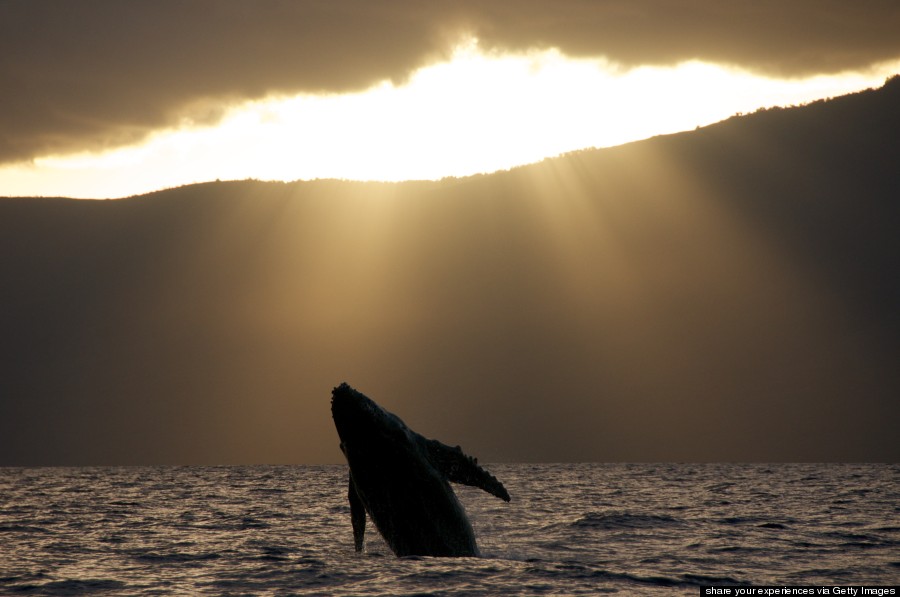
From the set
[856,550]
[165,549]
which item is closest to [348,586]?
[165,549]

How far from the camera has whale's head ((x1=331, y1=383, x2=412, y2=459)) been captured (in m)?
13.5

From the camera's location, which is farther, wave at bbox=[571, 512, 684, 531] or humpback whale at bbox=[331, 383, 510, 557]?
wave at bbox=[571, 512, 684, 531]

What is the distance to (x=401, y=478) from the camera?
1376cm

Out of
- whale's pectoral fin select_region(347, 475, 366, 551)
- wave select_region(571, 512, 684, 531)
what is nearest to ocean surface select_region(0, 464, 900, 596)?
wave select_region(571, 512, 684, 531)

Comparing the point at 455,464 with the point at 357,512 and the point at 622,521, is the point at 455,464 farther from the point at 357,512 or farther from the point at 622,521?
the point at 622,521

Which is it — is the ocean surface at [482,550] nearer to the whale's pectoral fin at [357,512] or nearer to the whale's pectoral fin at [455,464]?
the whale's pectoral fin at [357,512]

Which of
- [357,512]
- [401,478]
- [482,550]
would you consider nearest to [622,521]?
[482,550]

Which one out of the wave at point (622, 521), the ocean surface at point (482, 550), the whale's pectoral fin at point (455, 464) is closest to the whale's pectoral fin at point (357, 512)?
the ocean surface at point (482, 550)

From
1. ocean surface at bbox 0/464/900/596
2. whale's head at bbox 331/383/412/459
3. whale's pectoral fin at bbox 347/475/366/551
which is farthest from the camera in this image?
whale's pectoral fin at bbox 347/475/366/551

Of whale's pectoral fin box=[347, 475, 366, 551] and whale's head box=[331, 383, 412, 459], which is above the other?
whale's head box=[331, 383, 412, 459]

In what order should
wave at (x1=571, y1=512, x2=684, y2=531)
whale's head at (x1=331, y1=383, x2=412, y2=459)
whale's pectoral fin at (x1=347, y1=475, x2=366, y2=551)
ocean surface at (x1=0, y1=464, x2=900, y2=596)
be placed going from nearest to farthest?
whale's head at (x1=331, y1=383, x2=412, y2=459) < ocean surface at (x1=0, y1=464, x2=900, y2=596) < whale's pectoral fin at (x1=347, y1=475, x2=366, y2=551) < wave at (x1=571, y1=512, x2=684, y2=531)

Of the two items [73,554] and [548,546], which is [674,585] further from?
[73,554]

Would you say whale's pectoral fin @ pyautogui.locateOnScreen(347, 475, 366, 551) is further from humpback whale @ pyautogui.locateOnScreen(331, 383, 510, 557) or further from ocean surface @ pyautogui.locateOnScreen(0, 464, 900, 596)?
ocean surface @ pyautogui.locateOnScreen(0, 464, 900, 596)

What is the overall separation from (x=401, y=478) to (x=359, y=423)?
107cm
